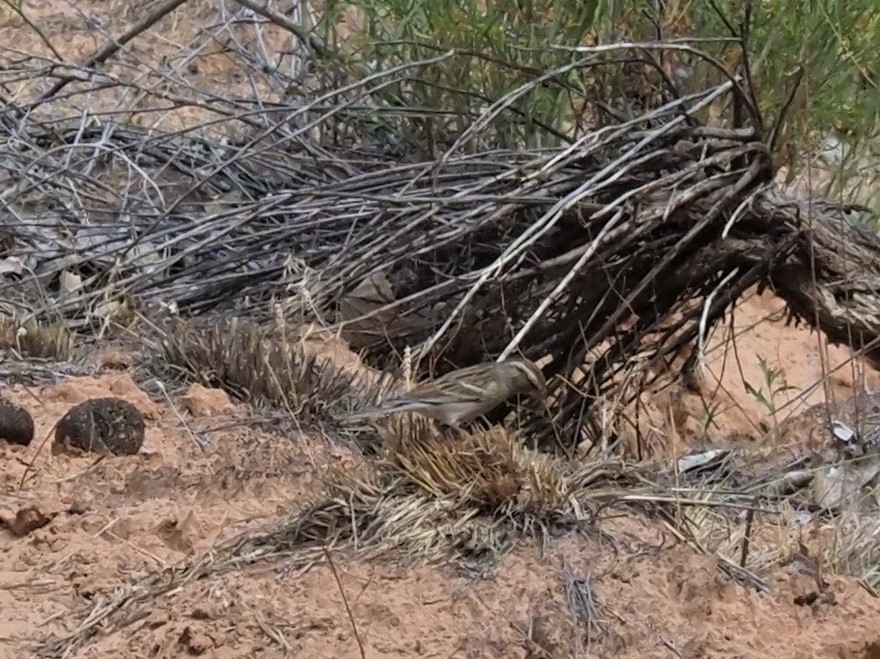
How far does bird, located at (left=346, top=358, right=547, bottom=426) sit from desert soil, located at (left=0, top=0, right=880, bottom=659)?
0.34 metres

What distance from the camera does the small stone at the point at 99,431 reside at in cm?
374

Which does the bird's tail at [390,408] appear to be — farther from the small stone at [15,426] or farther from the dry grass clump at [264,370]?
the small stone at [15,426]

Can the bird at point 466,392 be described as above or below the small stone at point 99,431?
above

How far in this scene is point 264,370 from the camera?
429 centimetres

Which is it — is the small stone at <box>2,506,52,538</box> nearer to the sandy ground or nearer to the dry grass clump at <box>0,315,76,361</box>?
the sandy ground

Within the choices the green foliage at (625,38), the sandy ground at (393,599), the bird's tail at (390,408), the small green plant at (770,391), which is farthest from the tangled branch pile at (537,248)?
the sandy ground at (393,599)

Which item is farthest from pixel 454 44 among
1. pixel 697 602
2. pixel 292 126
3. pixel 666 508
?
pixel 697 602

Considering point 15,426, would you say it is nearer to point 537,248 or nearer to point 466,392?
point 466,392

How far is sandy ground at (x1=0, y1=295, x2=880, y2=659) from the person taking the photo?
2.64 meters

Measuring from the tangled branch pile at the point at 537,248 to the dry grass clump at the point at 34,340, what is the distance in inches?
12.5

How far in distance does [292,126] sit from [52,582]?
→ 3750mm

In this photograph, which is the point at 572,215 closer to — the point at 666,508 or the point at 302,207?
the point at 302,207

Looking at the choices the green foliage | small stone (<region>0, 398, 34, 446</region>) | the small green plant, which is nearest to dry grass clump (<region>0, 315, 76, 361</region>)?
small stone (<region>0, 398, 34, 446</region>)

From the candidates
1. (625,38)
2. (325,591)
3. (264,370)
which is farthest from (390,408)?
(625,38)
